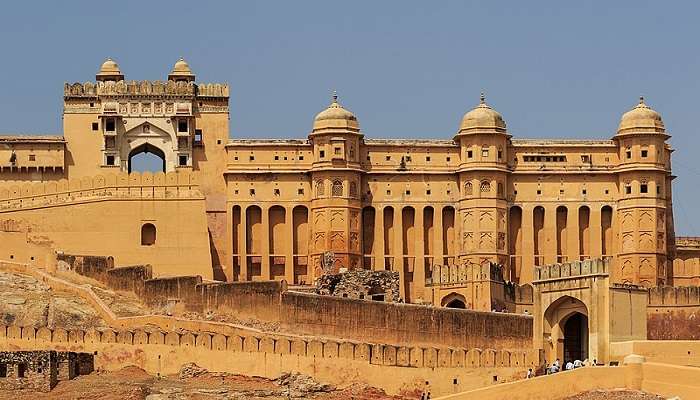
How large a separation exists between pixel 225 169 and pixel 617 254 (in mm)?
18662

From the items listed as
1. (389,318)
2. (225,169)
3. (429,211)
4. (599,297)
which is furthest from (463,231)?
(599,297)

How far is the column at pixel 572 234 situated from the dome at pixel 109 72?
74.0 feet

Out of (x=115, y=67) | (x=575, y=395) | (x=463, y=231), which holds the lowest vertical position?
(x=575, y=395)

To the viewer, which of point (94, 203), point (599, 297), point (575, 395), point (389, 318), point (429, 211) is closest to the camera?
point (575, 395)

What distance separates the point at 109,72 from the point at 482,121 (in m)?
18.3

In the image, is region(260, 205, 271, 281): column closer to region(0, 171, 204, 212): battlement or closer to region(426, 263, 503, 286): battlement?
region(0, 171, 204, 212): battlement

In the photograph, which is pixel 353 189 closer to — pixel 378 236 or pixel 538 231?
pixel 378 236

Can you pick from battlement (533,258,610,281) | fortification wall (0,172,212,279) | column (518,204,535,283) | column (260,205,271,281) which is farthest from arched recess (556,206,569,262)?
battlement (533,258,610,281)

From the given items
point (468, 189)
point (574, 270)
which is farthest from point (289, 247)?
point (574, 270)

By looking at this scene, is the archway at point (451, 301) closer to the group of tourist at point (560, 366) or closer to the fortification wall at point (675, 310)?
the fortification wall at point (675, 310)

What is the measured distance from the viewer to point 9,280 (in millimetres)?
80250

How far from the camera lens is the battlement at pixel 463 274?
83.2 meters

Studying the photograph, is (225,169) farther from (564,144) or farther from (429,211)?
(564,144)

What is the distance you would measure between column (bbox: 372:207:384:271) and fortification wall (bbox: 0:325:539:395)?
21709 millimetres
